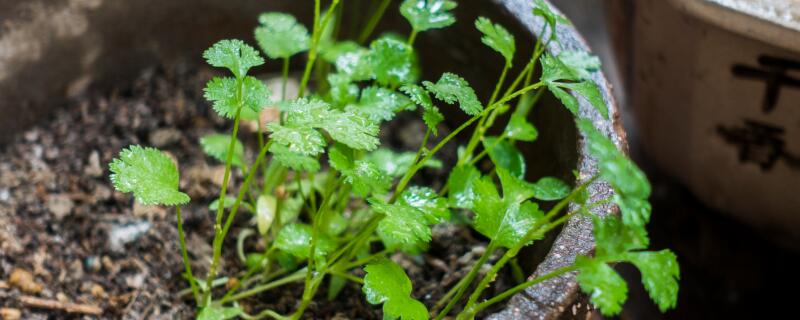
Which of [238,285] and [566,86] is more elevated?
[566,86]

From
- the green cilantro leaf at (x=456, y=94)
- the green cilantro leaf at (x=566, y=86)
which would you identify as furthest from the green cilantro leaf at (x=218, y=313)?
the green cilantro leaf at (x=566, y=86)

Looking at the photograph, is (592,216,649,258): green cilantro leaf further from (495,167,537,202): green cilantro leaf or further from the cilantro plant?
(495,167,537,202): green cilantro leaf

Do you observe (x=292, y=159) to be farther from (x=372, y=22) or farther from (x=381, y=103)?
(x=372, y=22)

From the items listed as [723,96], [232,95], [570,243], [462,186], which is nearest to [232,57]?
[232,95]

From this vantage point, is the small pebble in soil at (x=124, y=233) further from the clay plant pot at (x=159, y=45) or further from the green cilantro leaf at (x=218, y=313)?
the clay plant pot at (x=159, y=45)

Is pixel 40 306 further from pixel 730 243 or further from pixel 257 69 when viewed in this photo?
pixel 730 243

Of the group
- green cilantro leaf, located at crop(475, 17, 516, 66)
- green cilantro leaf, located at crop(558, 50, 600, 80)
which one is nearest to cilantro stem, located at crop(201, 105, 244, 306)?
green cilantro leaf, located at crop(475, 17, 516, 66)
